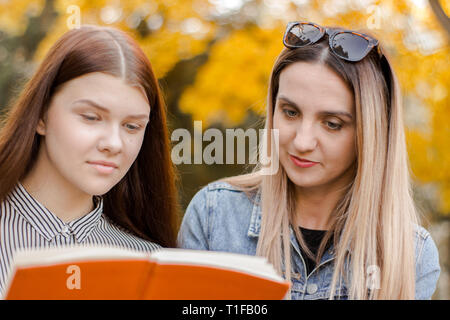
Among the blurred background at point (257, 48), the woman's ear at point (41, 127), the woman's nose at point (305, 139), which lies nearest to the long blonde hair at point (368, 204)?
the woman's nose at point (305, 139)

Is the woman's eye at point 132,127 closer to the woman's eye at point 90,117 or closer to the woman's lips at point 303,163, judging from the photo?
the woman's eye at point 90,117

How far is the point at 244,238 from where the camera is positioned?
2391 mm

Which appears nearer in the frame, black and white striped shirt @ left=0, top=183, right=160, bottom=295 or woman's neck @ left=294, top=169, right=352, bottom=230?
black and white striped shirt @ left=0, top=183, right=160, bottom=295

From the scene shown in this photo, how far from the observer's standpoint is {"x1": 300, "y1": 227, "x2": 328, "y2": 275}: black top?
2311mm

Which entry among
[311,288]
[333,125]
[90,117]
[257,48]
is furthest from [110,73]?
[257,48]

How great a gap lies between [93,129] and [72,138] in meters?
0.07

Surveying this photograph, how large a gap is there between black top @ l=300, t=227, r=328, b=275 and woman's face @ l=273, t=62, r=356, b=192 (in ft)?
0.74

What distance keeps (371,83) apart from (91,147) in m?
1.07

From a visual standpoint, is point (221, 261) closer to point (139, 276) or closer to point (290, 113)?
point (139, 276)

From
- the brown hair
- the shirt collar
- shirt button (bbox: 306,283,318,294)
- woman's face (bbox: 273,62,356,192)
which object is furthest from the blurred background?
shirt button (bbox: 306,283,318,294)

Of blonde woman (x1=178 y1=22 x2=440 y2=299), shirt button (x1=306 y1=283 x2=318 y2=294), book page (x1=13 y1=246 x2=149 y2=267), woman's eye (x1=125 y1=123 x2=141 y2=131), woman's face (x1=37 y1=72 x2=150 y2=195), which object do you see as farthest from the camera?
shirt button (x1=306 y1=283 x2=318 y2=294)

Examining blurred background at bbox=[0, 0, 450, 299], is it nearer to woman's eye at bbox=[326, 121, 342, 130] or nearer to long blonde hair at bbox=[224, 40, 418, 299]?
long blonde hair at bbox=[224, 40, 418, 299]

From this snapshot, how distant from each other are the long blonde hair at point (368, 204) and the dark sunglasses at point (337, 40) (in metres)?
0.03

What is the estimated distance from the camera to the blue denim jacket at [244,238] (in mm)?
2271
